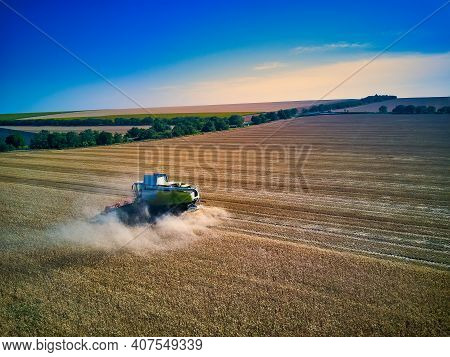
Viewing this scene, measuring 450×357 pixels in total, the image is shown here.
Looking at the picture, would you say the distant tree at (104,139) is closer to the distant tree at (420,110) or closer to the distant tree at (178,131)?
the distant tree at (178,131)

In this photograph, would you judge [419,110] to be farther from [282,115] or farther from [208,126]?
[208,126]

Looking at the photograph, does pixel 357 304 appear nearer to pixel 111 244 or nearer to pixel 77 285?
pixel 77 285

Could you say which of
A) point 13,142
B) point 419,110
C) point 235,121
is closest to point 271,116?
point 235,121

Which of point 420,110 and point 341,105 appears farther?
point 341,105

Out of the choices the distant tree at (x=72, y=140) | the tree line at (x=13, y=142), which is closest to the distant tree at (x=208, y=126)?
the distant tree at (x=72, y=140)

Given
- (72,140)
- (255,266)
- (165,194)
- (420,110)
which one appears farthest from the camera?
(420,110)
